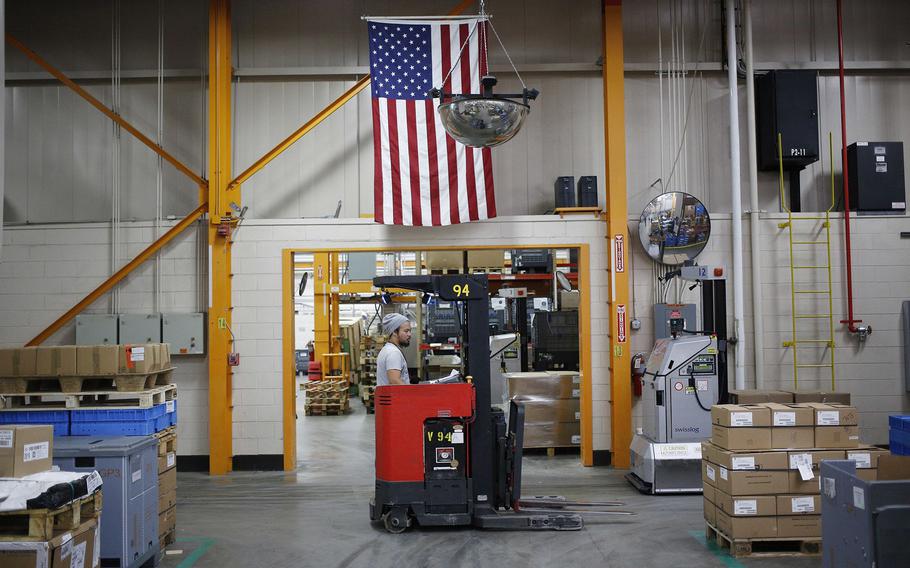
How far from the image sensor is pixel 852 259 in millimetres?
9562

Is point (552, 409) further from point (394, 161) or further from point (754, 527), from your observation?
point (754, 527)

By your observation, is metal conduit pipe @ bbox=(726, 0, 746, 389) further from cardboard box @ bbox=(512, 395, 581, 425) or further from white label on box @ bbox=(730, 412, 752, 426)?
white label on box @ bbox=(730, 412, 752, 426)

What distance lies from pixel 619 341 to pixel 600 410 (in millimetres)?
930

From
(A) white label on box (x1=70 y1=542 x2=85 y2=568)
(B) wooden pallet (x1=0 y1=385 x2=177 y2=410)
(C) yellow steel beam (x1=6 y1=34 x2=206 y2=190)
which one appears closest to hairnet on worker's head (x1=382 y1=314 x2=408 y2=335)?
(B) wooden pallet (x1=0 y1=385 x2=177 y2=410)

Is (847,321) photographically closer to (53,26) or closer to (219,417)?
(219,417)

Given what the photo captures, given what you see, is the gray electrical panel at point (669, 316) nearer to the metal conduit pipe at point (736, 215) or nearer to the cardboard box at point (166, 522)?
the metal conduit pipe at point (736, 215)

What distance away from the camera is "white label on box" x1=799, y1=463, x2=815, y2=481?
5.59 m

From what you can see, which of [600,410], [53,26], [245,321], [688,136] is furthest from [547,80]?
[53,26]

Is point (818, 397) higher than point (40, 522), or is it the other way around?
point (818, 397)

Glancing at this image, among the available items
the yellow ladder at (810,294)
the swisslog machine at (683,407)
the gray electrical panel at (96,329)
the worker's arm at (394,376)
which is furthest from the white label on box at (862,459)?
the gray electrical panel at (96,329)

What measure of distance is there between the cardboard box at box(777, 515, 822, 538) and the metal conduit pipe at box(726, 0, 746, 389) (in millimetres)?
3651

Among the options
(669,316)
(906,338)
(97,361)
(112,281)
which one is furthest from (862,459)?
(112,281)

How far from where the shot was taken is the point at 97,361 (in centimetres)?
574

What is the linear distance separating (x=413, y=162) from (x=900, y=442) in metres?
5.98
